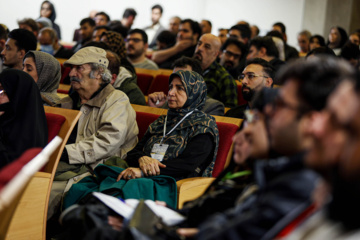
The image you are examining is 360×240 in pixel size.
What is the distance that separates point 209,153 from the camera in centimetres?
319

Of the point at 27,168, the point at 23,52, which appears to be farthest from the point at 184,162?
the point at 23,52

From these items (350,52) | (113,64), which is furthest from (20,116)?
(350,52)

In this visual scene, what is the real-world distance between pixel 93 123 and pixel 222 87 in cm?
164

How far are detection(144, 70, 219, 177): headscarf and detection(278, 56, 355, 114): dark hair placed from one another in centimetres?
173

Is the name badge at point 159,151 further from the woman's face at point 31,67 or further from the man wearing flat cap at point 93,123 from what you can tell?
the woman's face at point 31,67

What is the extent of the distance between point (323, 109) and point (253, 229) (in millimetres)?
381

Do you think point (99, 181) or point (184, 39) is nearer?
point (99, 181)

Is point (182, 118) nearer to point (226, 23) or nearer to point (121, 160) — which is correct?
point (121, 160)

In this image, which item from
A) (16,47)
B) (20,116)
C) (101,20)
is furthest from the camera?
(101,20)

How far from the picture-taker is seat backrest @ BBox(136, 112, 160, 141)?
3.64 meters

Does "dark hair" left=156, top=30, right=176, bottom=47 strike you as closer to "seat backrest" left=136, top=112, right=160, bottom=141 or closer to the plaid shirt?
the plaid shirt

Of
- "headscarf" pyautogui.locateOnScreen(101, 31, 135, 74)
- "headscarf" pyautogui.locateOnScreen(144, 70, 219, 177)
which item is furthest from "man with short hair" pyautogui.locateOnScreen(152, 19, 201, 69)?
"headscarf" pyautogui.locateOnScreen(144, 70, 219, 177)

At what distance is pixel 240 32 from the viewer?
7.81m

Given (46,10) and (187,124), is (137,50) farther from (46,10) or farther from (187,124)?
(46,10)
